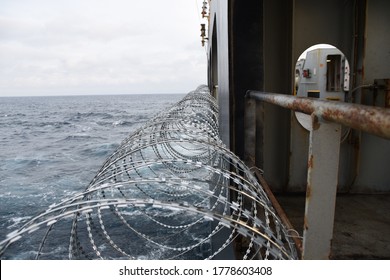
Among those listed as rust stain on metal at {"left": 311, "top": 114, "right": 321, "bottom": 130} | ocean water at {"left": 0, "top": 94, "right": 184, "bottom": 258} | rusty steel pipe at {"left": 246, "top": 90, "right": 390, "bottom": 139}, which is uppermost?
rusty steel pipe at {"left": 246, "top": 90, "right": 390, "bottom": 139}

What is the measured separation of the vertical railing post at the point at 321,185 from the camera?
5.05 ft

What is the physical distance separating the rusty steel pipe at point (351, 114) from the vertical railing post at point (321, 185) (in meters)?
0.08

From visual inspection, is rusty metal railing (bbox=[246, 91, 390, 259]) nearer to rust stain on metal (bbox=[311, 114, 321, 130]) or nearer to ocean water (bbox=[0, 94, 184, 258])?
rust stain on metal (bbox=[311, 114, 321, 130])

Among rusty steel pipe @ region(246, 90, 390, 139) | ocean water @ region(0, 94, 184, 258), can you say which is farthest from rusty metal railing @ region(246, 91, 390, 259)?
ocean water @ region(0, 94, 184, 258)

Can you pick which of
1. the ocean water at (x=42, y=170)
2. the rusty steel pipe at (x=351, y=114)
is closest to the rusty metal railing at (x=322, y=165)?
the rusty steel pipe at (x=351, y=114)

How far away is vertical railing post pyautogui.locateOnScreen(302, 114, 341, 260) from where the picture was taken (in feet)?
5.05

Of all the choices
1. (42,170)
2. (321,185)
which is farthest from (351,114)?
(42,170)

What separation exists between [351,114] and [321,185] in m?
0.49

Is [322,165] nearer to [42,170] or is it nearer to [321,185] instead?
[321,185]

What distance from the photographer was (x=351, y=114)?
3.98 feet

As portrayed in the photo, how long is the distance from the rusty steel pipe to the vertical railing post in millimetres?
78

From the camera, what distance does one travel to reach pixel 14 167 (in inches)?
754

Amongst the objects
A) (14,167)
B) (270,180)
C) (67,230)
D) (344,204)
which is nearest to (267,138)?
(270,180)

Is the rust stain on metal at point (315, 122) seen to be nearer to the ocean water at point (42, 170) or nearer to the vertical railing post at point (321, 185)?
the vertical railing post at point (321, 185)
